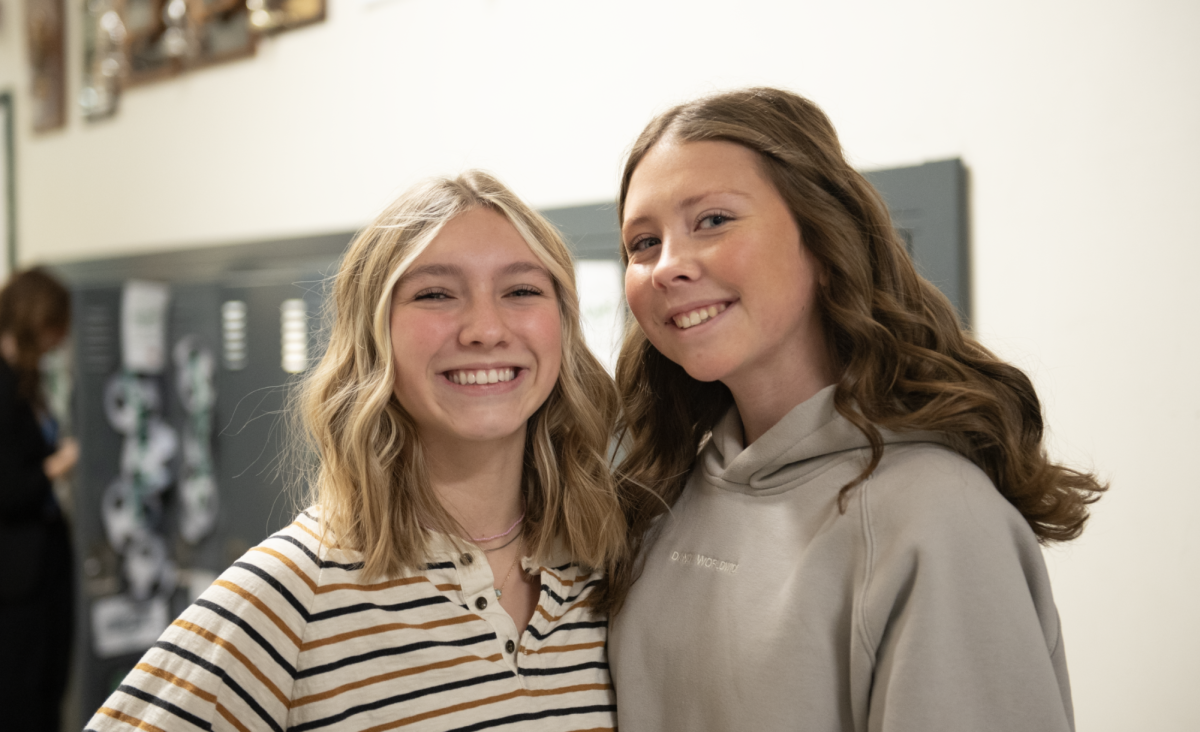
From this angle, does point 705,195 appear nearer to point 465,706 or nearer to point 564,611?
point 564,611

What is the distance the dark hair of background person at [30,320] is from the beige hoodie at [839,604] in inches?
112

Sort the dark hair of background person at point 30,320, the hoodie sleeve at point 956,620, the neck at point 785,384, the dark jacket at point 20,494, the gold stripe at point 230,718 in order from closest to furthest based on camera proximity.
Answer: the hoodie sleeve at point 956,620, the gold stripe at point 230,718, the neck at point 785,384, the dark jacket at point 20,494, the dark hair of background person at point 30,320

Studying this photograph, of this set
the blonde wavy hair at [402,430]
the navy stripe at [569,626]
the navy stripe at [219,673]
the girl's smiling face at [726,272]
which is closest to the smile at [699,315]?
the girl's smiling face at [726,272]

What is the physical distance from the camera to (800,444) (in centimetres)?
122

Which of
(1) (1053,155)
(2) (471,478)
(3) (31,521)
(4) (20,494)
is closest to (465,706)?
(2) (471,478)

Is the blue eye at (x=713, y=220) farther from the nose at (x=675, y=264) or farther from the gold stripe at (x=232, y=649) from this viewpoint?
the gold stripe at (x=232, y=649)

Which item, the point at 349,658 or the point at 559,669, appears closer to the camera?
the point at 349,658

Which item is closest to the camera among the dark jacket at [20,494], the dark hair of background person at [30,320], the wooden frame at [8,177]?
the dark jacket at [20,494]

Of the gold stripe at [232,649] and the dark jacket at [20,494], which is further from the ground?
the gold stripe at [232,649]

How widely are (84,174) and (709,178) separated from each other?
351cm

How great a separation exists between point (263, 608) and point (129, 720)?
0.18 m

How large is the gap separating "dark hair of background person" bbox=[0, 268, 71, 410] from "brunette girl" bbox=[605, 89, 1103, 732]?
9.02 feet

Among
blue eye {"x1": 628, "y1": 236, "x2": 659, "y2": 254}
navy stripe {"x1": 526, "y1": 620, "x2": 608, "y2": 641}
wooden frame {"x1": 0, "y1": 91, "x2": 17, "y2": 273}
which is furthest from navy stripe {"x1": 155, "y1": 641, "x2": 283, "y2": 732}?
wooden frame {"x1": 0, "y1": 91, "x2": 17, "y2": 273}

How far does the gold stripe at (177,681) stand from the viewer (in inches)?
42.5
